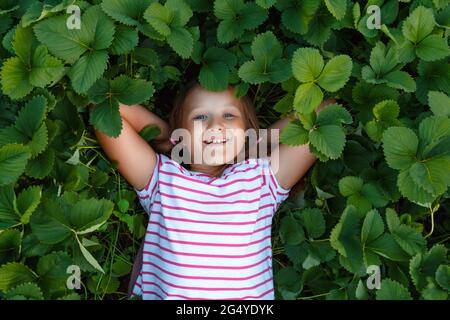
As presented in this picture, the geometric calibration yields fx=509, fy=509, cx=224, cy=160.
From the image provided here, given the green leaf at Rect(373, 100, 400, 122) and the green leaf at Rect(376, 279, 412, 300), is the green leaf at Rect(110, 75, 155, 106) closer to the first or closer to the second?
the green leaf at Rect(373, 100, 400, 122)

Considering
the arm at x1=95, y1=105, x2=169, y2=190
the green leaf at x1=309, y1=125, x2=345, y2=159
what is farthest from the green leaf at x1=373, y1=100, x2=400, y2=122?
the arm at x1=95, y1=105, x2=169, y2=190

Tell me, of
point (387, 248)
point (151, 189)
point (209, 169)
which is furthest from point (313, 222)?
point (151, 189)

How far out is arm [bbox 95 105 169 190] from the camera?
1.23 meters

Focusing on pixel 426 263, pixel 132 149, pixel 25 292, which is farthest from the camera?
pixel 132 149

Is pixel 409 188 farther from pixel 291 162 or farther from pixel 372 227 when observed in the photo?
pixel 291 162

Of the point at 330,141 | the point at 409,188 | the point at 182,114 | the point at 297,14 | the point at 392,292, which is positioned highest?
the point at 297,14

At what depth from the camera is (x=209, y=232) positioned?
1213 mm

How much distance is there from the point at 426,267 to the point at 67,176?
0.83 metres

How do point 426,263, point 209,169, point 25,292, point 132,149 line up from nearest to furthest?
point 25,292 < point 426,263 < point 132,149 < point 209,169

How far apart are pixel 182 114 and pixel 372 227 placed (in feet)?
1.81

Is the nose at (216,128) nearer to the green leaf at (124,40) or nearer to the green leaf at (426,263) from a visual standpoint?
the green leaf at (124,40)

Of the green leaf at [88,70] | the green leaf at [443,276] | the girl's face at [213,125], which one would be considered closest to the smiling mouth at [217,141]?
the girl's face at [213,125]

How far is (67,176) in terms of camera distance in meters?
1.17

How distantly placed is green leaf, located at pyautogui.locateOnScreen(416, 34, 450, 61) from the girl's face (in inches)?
17.7
